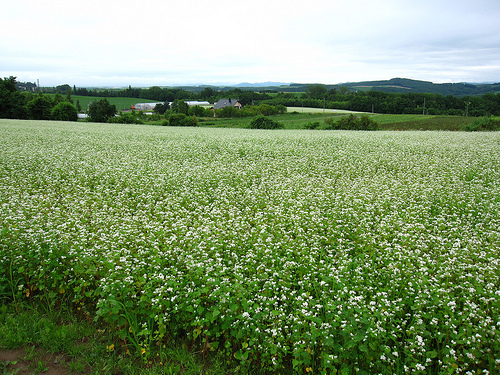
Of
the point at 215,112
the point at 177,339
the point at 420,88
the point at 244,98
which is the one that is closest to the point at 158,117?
the point at 215,112

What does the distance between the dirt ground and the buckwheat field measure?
75cm

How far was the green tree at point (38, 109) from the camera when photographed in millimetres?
67062

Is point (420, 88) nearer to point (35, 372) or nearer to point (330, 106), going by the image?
point (330, 106)

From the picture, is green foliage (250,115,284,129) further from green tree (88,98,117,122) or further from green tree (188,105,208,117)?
green tree (88,98,117,122)

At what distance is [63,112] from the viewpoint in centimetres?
6819

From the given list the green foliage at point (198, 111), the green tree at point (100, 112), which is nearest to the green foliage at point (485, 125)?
the green foliage at point (198, 111)

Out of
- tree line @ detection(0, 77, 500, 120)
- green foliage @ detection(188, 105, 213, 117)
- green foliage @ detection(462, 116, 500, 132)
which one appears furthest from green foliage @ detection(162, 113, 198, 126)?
green foliage @ detection(462, 116, 500, 132)

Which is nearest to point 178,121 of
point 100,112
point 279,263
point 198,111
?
point 100,112

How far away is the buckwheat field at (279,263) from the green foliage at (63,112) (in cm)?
6541

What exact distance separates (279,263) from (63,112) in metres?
77.8

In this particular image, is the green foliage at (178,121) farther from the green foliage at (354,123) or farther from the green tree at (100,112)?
the green foliage at (354,123)

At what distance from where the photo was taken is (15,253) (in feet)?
19.2

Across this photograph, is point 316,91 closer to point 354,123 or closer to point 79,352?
point 354,123

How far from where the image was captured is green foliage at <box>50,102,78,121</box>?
6738cm
